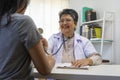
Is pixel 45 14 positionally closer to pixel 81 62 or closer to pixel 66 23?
pixel 66 23

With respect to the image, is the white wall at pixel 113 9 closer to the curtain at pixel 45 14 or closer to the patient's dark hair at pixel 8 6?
the curtain at pixel 45 14

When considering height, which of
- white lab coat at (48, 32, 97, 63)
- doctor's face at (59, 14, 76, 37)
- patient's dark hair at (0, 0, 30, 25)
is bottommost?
white lab coat at (48, 32, 97, 63)

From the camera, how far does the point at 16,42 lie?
98 cm

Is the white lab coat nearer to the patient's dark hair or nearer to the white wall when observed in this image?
the patient's dark hair

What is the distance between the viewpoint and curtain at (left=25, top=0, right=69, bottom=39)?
4.50 meters

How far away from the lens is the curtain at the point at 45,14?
4504 millimetres

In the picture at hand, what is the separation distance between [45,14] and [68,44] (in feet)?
7.49

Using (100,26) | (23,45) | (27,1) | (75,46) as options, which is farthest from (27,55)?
(100,26)

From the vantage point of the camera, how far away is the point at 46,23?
4.61 m

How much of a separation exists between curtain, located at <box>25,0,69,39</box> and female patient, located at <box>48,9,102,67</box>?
6.59ft

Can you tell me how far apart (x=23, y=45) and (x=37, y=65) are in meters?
0.13

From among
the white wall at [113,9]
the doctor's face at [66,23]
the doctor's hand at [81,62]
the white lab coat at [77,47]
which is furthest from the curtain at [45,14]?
the doctor's hand at [81,62]

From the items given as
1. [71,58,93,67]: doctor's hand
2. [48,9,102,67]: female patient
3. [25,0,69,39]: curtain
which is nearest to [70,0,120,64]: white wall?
[25,0,69,39]: curtain

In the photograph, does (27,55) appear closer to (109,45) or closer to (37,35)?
(37,35)
